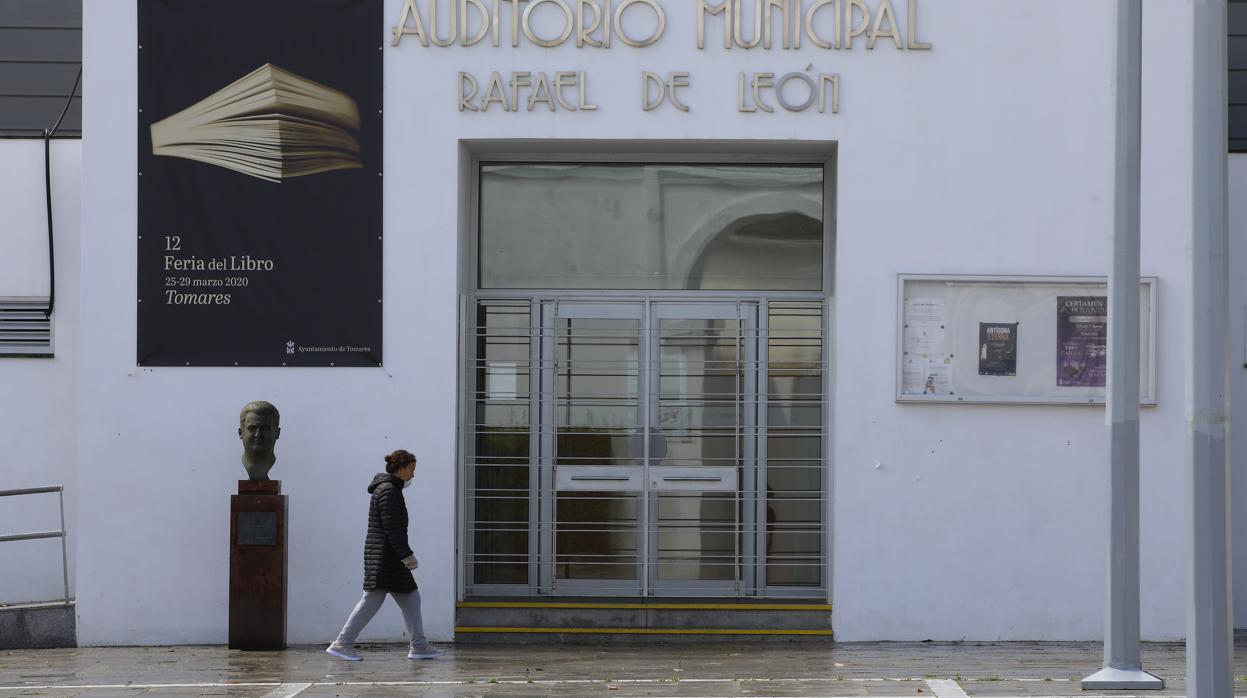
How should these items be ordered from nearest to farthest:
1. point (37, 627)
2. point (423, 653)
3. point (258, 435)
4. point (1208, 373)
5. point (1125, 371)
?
1. point (1208, 373)
2. point (1125, 371)
3. point (423, 653)
4. point (258, 435)
5. point (37, 627)

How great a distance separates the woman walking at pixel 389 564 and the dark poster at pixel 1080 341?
4976 millimetres

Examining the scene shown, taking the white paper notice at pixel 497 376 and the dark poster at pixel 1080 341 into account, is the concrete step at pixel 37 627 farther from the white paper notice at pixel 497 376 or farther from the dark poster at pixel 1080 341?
the dark poster at pixel 1080 341

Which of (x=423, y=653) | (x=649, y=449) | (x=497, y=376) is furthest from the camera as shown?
(x=497, y=376)

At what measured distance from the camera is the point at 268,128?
1120 centimetres

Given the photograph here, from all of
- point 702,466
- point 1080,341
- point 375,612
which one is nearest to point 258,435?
point 375,612

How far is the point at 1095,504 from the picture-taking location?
36.2 feet

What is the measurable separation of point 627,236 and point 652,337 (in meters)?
0.84

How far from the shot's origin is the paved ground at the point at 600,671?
870 centimetres

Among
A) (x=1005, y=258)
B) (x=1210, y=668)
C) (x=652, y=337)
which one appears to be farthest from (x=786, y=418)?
(x=1210, y=668)

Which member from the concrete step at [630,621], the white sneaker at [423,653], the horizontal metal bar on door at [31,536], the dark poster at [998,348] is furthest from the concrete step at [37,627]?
the dark poster at [998,348]

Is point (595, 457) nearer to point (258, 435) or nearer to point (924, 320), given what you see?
point (258, 435)

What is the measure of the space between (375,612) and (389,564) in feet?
1.31

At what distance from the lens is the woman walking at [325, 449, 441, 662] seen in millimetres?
10172

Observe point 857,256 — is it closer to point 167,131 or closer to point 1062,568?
point 1062,568
